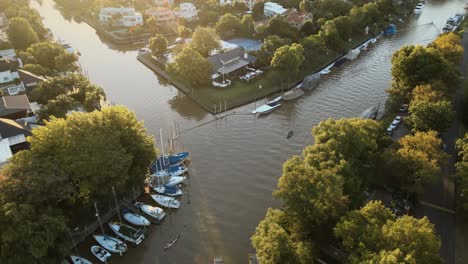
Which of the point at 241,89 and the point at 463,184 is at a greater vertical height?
the point at 241,89

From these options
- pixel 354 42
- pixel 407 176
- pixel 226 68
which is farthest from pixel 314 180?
pixel 354 42

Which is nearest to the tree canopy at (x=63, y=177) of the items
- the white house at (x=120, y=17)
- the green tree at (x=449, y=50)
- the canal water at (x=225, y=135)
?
the canal water at (x=225, y=135)

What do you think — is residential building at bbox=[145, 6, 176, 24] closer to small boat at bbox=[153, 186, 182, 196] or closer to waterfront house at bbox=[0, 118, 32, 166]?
waterfront house at bbox=[0, 118, 32, 166]

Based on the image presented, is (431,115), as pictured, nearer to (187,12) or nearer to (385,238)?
(385,238)

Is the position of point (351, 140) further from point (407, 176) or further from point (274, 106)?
point (274, 106)

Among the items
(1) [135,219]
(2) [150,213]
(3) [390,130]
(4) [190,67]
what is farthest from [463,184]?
(4) [190,67]

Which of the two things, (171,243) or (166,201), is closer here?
(171,243)

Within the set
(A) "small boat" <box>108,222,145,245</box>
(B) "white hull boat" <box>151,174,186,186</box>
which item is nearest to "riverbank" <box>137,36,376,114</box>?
(B) "white hull boat" <box>151,174,186,186</box>
